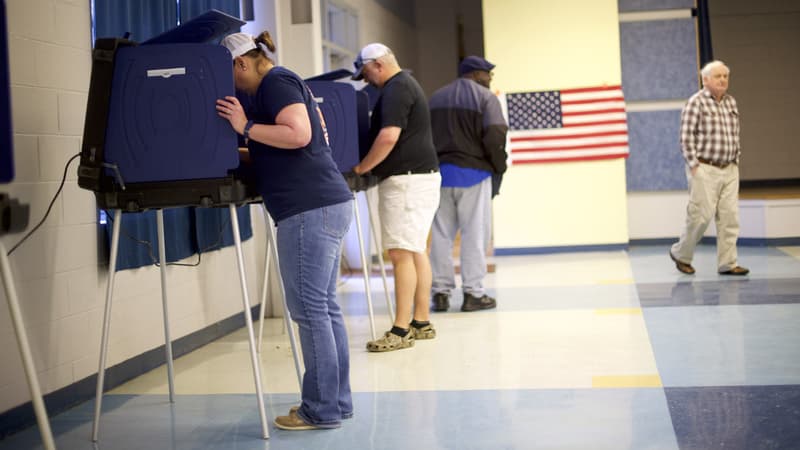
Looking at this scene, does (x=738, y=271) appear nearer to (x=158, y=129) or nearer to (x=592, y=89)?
(x=592, y=89)

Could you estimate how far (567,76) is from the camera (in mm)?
8695

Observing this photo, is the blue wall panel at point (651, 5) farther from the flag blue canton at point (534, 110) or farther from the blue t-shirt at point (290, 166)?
the blue t-shirt at point (290, 166)

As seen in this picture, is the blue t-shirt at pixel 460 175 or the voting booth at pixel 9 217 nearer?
the voting booth at pixel 9 217

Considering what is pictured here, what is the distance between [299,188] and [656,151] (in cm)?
651

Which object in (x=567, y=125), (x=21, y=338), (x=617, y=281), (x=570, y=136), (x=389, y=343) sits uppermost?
(x=567, y=125)

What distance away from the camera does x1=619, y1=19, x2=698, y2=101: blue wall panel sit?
8.78 m

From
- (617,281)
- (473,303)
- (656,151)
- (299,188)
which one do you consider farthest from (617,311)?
(656,151)

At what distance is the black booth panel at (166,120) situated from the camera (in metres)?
3.02

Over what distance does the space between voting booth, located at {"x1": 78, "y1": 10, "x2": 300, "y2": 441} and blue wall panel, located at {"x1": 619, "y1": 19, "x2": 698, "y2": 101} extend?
647 centimetres

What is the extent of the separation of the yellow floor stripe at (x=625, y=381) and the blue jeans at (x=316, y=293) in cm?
109

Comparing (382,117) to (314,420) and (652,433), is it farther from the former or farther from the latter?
(652,433)

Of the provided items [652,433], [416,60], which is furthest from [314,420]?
[416,60]

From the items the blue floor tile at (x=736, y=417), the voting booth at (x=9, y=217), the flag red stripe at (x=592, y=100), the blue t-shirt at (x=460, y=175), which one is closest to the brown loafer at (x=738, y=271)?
the blue t-shirt at (x=460, y=175)

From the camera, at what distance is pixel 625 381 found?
3.69 m
